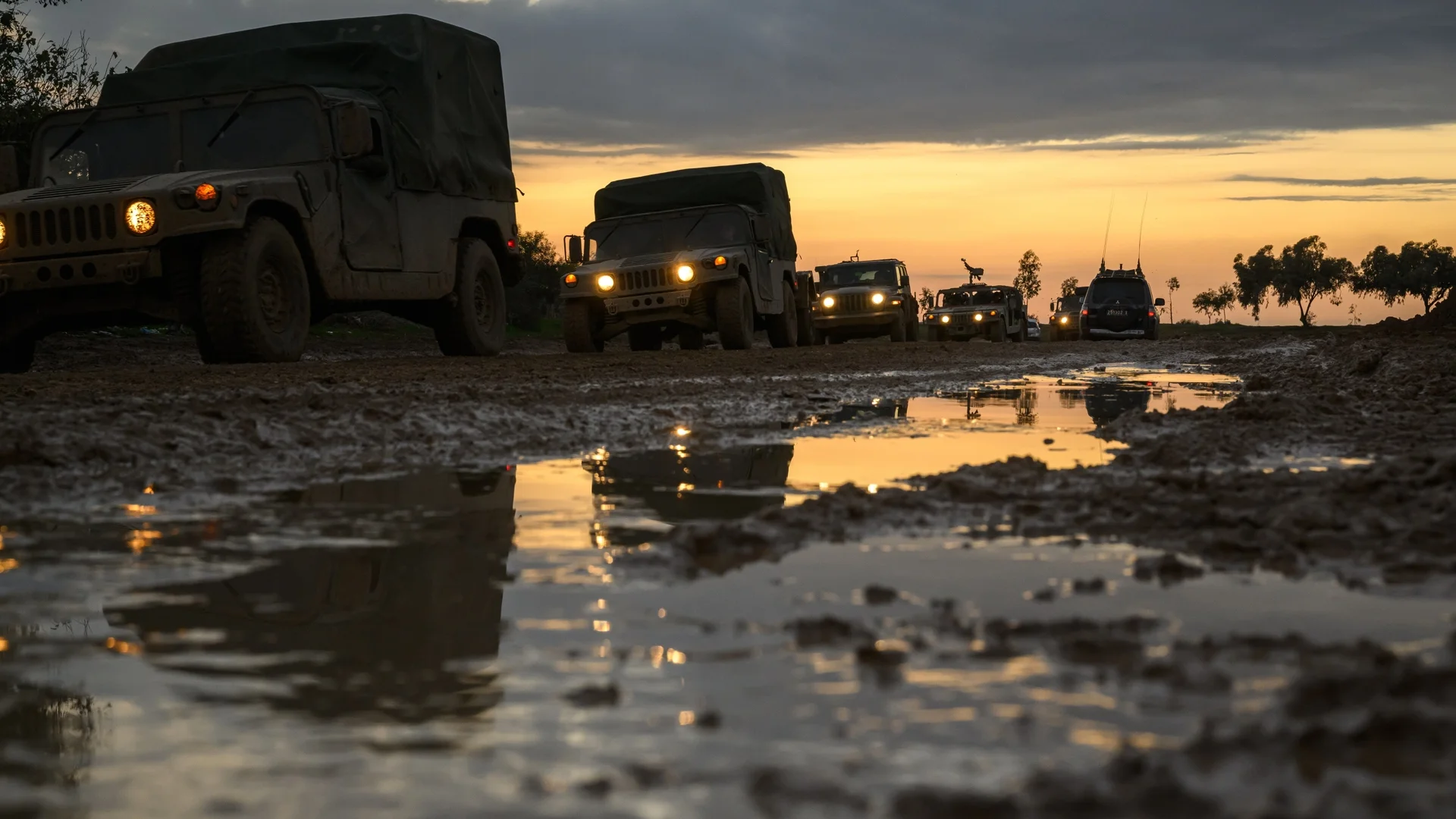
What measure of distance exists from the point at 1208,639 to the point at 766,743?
73 cm

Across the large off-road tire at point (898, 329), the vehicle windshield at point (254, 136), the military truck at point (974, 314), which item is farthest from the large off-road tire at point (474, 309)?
the military truck at point (974, 314)

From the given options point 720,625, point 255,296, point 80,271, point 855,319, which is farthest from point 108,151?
point 855,319

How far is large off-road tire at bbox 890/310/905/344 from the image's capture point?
26031 millimetres

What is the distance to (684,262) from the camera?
15430mm

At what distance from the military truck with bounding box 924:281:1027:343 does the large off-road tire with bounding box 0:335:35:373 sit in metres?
24.2

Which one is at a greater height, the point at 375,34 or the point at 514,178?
the point at 375,34

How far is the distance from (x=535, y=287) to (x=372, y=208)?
3089 centimetres

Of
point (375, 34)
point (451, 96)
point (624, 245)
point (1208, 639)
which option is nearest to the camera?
point (1208, 639)

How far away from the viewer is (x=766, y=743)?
1332 millimetres

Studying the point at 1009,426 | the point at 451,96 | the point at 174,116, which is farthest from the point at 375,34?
the point at 1009,426

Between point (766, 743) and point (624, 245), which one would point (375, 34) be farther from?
point (766, 743)

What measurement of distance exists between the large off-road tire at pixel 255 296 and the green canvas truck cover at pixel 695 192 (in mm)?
7717

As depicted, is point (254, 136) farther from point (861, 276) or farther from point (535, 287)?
point (535, 287)

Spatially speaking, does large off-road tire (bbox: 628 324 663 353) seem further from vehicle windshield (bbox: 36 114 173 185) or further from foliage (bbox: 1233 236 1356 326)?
foliage (bbox: 1233 236 1356 326)
